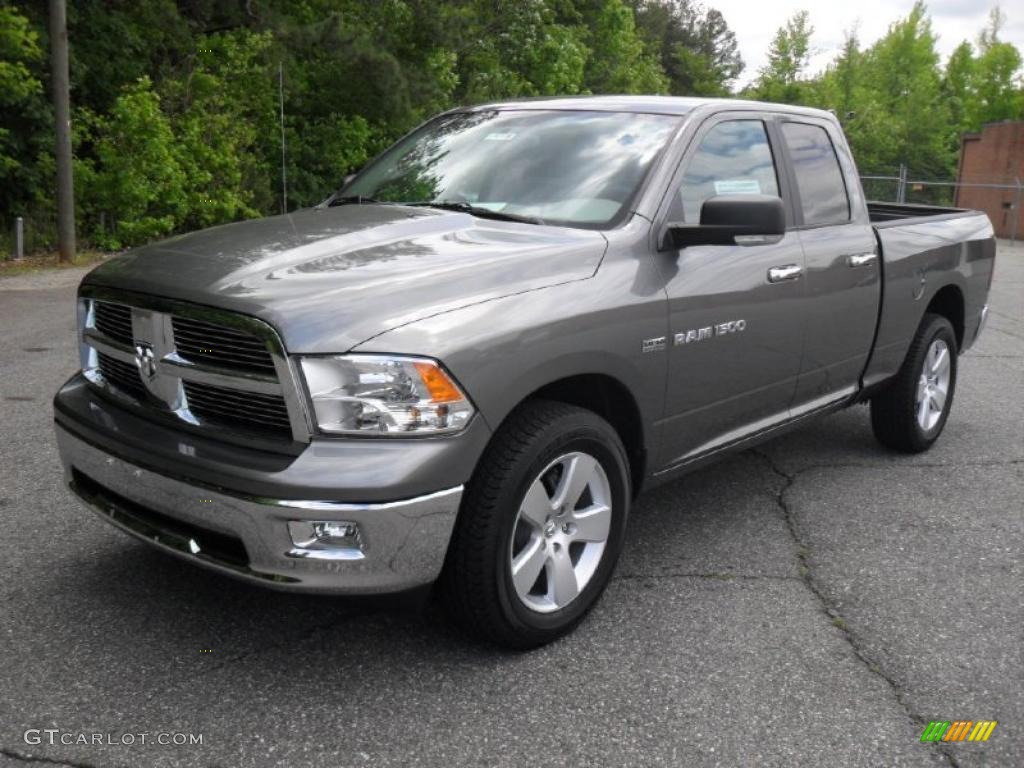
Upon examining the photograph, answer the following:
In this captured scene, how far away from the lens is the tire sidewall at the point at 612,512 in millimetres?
3086

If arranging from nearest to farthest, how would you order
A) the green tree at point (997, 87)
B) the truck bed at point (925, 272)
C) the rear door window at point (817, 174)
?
the rear door window at point (817, 174), the truck bed at point (925, 272), the green tree at point (997, 87)

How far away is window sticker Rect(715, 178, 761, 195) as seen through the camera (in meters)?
4.16

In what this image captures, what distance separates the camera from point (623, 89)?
1777 inches

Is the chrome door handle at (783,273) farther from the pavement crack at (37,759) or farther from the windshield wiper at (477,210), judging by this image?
the pavement crack at (37,759)

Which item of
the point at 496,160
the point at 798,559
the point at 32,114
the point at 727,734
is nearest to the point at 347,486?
the point at 727,734

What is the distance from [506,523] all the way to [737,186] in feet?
6.46

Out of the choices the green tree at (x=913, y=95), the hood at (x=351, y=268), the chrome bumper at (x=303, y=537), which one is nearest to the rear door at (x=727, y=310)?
the hood at (x=351, y=268)

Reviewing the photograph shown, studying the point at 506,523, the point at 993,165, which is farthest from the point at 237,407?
the point at 993,165

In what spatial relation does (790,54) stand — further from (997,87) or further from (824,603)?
(824,603)

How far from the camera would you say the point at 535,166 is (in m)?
4.06

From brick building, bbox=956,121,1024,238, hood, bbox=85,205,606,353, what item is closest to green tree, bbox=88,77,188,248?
hood, bbox=85,205,606,353

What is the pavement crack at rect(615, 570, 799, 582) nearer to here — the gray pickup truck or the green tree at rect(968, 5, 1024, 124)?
the gray pickup truck

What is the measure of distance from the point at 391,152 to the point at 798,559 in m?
2.58

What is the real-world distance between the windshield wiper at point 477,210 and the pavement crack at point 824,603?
5.74ft
